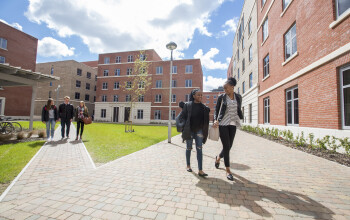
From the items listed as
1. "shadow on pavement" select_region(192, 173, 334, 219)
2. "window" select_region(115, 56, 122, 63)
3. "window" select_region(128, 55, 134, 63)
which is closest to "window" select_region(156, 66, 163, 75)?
"window" select_region(128, 55, 134, 63)

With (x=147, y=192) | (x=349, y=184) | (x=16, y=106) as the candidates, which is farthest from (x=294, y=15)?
(x=16, y=106)

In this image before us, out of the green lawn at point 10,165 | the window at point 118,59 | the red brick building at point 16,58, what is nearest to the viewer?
the green lawn at point 10,165

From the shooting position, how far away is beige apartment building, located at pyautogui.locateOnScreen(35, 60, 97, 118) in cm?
3673

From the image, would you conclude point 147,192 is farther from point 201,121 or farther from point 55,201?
point 201,121

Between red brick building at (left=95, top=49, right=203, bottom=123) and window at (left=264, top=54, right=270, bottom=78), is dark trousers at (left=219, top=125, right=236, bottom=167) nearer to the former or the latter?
window at (left=264, top=54, right=270, bottom=78)

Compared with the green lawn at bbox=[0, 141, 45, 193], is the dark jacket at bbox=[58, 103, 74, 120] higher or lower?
higher

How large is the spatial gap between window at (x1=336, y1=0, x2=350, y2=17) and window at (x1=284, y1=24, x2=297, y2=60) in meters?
2.89

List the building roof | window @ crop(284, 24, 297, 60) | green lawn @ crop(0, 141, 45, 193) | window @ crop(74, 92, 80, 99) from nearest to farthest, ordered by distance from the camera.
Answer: green lawn @ crop(0, 141, 45, 193) < the building roof < window @ crop(284, 24, 297, 60) < window @ crop(74, 92, 80, 99)

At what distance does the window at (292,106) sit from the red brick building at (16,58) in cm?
3363

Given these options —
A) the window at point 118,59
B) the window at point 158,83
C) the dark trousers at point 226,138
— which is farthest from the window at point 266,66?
the window at point 118,59

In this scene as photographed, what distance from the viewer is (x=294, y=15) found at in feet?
30.1

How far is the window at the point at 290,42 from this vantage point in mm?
9320

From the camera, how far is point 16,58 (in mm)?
25516

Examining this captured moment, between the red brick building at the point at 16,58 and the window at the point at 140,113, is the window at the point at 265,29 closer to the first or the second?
the window at the point at 140,113
